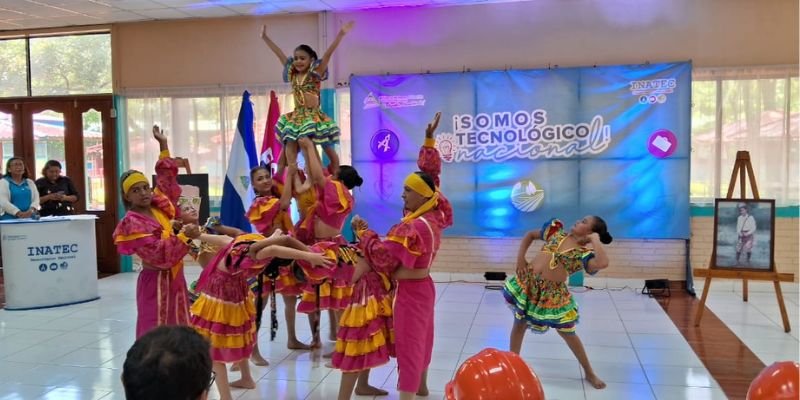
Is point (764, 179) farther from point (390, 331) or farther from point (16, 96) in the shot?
point (16, 96)

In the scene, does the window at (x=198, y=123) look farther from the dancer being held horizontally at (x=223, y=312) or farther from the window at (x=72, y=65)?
the dancer being held horizontally at (x=223, y=312)

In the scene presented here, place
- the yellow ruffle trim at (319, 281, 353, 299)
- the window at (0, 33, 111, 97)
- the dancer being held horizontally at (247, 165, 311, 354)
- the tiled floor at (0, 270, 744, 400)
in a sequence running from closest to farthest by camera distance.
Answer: the tiled floor at (0, 270, 744, 400), the dancer being held horizontally at (247, 165, 311, 354), the yellow ruffle trim at (319, 281, 353, 299), the window at (0, 33, 111, 97)

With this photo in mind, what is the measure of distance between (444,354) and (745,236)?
2923 mm

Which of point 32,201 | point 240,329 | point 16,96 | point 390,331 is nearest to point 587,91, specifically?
point 390,331

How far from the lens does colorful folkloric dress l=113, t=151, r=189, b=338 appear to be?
3.23 m

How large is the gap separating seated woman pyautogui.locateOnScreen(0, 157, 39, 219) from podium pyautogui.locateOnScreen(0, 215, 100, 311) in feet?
2.06

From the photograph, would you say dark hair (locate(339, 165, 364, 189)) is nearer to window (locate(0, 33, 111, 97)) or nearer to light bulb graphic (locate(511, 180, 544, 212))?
light bulb graphic (locate(511, 180, 544, 212))

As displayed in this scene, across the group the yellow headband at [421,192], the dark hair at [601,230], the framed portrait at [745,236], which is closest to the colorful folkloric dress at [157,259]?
the yellow headband at [421,192]

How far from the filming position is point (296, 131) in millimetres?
4160

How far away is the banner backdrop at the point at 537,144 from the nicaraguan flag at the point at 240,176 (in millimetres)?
1349

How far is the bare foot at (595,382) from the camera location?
3.84 m

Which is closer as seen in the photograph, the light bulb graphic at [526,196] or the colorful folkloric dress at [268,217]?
the colorful folkloric dress at [268,217]

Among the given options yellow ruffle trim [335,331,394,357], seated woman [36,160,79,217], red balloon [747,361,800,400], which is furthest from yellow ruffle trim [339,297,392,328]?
seated woman [36,160,79,217]

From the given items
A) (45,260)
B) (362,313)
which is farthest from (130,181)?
(45,260)
